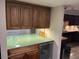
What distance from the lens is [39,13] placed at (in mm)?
2605

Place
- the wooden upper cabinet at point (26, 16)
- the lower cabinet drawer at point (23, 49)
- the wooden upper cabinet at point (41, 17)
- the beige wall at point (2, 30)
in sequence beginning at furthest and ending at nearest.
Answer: the wooden upper cabinet at point (41, 17), the wooden upper cabinet at point (26, 16), the lower cabinet drawer at point (23, 49), the beige wall at point (2, 30)

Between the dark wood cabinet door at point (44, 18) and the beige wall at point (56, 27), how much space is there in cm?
12

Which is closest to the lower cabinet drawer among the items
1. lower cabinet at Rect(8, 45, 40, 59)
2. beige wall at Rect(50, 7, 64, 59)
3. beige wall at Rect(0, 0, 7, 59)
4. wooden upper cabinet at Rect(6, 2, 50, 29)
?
lower cabinet at Rect(8, 45, 40, 59)

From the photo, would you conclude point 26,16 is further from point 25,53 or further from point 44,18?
point 25,53

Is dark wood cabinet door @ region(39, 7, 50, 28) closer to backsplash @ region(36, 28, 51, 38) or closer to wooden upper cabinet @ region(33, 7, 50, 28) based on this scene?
wooden upper cabinet @ region(33, 7, 50, 28)

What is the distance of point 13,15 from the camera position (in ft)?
7.00

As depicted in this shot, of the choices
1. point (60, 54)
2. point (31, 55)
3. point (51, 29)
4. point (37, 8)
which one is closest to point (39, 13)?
point (37, 8)

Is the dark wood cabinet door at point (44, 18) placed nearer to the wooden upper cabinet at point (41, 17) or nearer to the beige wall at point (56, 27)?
the wooden upper cabinet at point (41, 17)

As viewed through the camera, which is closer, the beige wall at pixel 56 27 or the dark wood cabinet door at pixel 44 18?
the beige wall at pixel 56 27


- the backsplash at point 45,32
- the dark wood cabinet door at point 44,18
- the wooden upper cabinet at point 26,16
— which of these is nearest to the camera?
the wooden upper cabinet at point 26,16

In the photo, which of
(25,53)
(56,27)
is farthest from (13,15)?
(56,27)

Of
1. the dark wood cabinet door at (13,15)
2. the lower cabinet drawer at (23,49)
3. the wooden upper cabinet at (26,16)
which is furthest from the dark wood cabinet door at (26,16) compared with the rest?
the lower cabinet drawer at (23,49)

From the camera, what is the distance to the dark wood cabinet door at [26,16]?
229cm

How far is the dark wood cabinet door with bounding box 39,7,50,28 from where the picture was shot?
2654 mm
